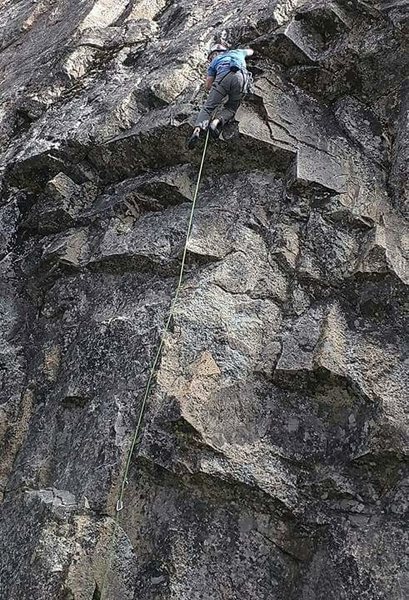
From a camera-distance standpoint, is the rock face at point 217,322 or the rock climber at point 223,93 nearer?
the rock face at point 217,322

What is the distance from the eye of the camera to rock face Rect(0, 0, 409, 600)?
761cm

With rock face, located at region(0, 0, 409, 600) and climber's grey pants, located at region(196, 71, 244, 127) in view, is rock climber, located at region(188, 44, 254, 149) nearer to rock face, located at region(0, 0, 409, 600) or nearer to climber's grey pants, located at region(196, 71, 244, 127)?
climber's grey pants, located at region(196, 71, 244, 127)

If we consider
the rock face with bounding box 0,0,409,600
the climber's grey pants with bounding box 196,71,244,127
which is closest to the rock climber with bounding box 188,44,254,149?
the climber's grey pants with bounding box 196,71,244,127

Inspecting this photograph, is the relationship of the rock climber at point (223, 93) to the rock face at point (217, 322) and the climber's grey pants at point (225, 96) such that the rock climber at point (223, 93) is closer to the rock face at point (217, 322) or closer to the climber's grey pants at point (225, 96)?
the climber's grey pants at point (225, 96)

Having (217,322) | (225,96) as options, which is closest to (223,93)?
(225,96)

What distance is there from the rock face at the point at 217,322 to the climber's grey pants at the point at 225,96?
0.30 m

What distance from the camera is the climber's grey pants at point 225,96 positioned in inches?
417

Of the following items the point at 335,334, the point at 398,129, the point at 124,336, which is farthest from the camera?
the point at 398,129

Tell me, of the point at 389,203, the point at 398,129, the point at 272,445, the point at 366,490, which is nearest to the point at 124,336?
the point at 272,445

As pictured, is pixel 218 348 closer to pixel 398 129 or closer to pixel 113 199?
pixel 113 199

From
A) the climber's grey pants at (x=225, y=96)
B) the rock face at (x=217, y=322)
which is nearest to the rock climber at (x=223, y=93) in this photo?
the climber's grey pants at (x=225, y=96)

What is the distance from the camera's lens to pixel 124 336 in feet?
30.6

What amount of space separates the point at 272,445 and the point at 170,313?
7.23 feet

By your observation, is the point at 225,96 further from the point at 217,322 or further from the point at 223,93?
the point at 217,322
